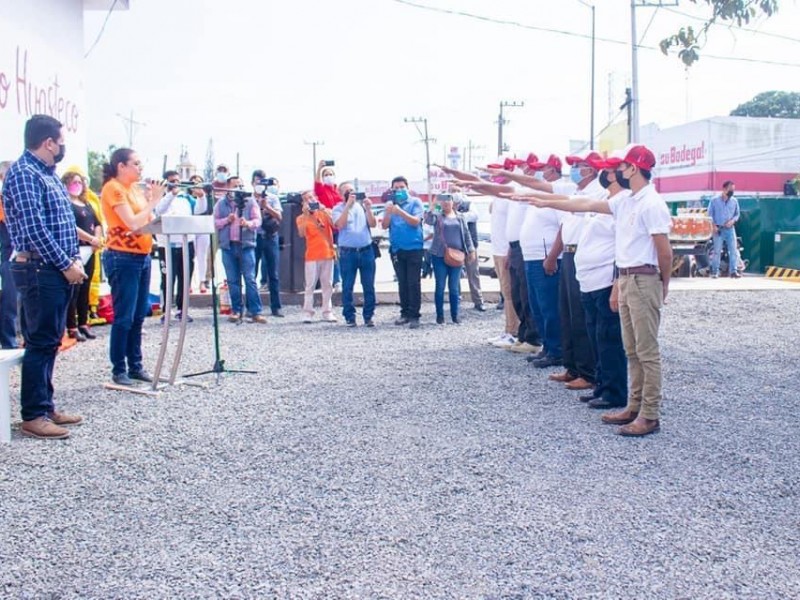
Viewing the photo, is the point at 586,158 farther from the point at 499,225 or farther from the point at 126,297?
the point at 126,297

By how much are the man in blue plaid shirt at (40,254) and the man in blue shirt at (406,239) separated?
5657 millimetres

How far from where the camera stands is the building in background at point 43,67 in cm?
A: 1016

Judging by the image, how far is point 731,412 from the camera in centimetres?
617

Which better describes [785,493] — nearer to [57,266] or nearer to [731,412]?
[731,412]

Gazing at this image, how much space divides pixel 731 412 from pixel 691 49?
14.8ft

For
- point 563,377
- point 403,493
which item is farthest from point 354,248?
point 403,493

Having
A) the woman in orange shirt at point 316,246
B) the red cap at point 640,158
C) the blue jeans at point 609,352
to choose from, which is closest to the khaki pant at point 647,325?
the blue jeans at point 609,352

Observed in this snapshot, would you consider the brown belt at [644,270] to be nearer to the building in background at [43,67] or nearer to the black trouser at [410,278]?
the black trouser at [410,278]

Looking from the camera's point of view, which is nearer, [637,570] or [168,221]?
[637,570]

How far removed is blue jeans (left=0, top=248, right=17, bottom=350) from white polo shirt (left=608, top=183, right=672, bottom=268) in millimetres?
5810

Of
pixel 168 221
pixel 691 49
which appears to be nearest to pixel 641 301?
pixel 168 221

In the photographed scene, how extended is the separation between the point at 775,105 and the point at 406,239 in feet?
239

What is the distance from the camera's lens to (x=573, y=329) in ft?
23.3

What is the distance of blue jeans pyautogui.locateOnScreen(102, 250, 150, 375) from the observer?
6.75m
